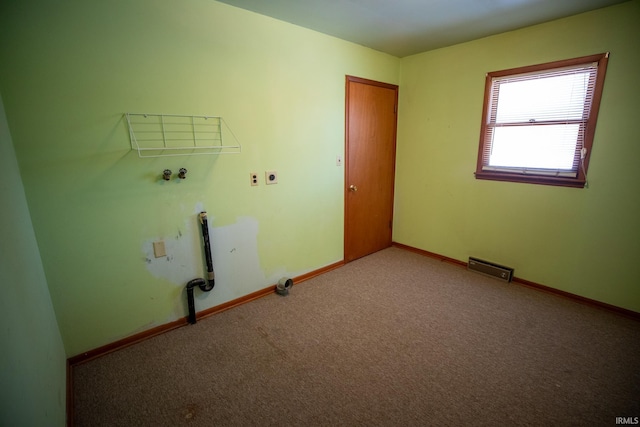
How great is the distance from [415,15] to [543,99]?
141 centimetres

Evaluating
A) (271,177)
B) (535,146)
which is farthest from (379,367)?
(535,146)

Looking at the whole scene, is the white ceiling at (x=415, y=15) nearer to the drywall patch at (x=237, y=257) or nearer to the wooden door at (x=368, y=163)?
the wooden door at (x=368, y=163)

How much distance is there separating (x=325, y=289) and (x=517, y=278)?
201 centimetres

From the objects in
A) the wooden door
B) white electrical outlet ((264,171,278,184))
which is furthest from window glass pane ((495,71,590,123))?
white electrical outlet ((264,171,278,184))

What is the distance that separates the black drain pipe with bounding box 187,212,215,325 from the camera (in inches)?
86.8

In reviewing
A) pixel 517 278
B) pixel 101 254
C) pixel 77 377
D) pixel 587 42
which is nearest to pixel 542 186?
pixel 517 278

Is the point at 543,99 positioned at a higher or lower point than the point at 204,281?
higher

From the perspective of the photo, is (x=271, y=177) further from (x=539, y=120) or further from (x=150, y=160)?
(x=539, y=120)

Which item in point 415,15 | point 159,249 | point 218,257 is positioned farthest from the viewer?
point 218,257

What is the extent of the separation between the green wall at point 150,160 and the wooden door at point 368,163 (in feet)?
1.31

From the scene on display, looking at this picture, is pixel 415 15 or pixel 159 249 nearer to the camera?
pixel 159 249

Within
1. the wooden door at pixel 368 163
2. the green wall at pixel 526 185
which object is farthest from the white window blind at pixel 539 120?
the wooden door at pixel 368 163

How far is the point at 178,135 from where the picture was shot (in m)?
2.03

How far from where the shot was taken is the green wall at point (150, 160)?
5.25 feet
